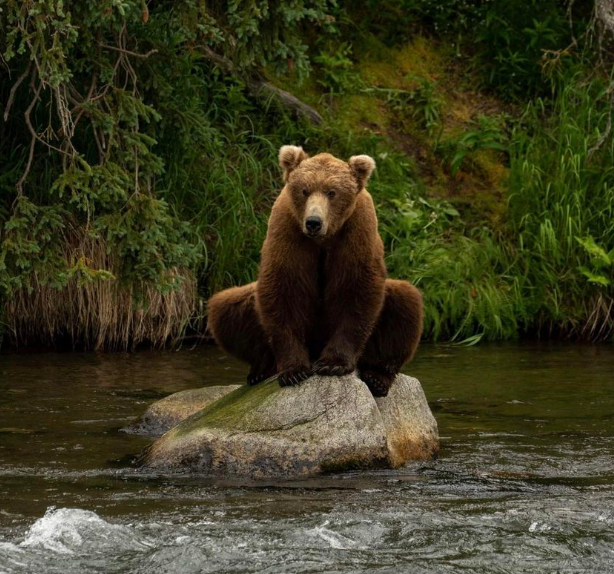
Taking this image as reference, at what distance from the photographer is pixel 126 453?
6.17 metres

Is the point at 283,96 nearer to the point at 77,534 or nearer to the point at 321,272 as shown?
the point at 321,272

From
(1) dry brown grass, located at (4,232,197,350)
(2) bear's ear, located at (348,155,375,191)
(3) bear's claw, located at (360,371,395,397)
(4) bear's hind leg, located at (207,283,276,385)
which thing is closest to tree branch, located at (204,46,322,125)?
(1) dry brown grass, located at (4,232,197,350)

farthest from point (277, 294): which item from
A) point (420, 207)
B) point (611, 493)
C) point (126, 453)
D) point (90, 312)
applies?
point (420, 207)

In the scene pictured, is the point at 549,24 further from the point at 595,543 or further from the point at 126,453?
the point at 595,543

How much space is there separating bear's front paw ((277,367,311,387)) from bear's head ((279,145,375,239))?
65 centimetres

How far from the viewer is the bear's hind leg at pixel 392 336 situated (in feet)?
20.0

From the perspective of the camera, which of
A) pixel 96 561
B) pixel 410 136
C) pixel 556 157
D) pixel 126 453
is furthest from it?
pixel 410 136

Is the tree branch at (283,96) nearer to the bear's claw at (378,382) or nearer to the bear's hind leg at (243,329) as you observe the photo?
the bear's hind leg at (243,329)

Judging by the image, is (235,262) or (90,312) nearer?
(90,312)

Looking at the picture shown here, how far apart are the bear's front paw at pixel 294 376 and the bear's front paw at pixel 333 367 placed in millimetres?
51

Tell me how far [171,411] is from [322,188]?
1.78 metres

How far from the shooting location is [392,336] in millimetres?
6129

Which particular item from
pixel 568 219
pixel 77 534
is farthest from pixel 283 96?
pixel 77 534

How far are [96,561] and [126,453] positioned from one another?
6.37 feet
